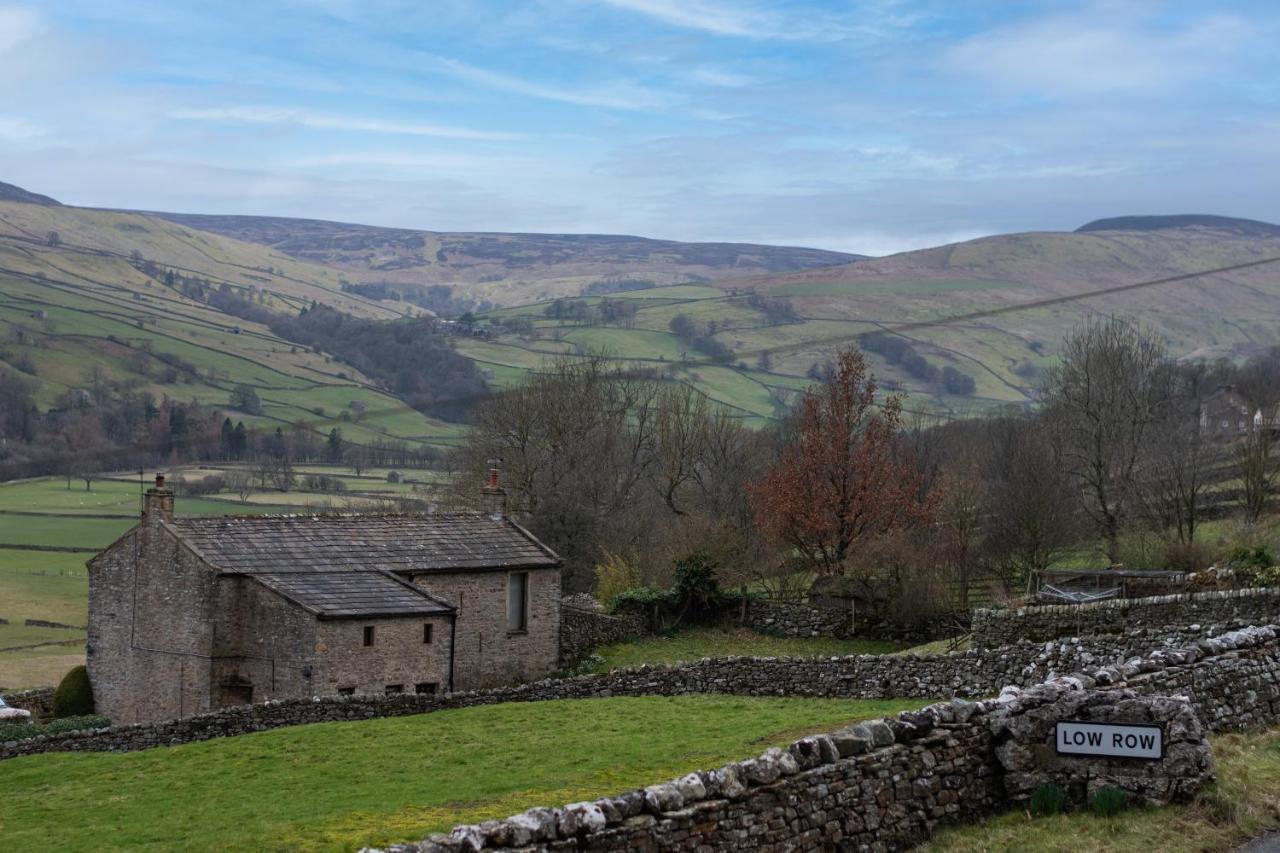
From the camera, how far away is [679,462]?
7444 cm

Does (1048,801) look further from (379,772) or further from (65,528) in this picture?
(65,528)

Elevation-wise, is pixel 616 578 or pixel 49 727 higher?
pixel 616 578

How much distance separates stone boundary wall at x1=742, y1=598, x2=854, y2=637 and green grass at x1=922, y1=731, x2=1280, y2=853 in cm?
3023

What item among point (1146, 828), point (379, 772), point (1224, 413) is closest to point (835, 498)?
point (379, 772)

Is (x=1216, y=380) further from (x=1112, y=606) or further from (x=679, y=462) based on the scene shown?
(x=1112, y=606)

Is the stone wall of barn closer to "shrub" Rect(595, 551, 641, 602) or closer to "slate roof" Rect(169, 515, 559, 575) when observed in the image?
"slate roof" Rect(169, 515, 559, 575)

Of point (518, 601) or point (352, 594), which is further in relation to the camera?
point (518, 601)

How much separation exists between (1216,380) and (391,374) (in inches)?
3103

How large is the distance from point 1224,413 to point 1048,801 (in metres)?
87.2

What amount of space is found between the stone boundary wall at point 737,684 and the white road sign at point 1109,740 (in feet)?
32.5

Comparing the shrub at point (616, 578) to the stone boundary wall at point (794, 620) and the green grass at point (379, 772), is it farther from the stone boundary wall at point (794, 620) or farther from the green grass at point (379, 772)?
the green grass at point (379, 772)

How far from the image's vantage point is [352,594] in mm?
35812

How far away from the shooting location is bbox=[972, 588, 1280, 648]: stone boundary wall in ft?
85.3

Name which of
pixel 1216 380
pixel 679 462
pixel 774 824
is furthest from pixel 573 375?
pixel 774 824
